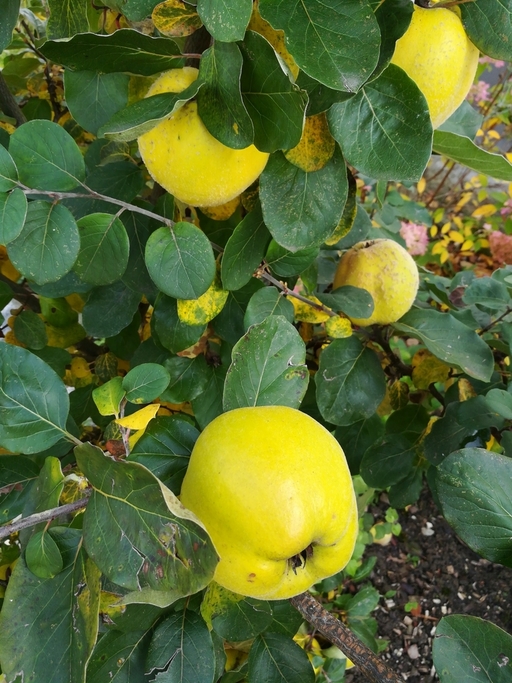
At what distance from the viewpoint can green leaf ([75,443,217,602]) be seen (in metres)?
0.42

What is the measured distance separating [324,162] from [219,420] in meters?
0.30

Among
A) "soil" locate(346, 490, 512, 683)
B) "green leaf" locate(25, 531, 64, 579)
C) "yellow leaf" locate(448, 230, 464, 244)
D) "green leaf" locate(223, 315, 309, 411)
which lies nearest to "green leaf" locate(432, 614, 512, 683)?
"green leaf" locate(223, 315, 309, 411)

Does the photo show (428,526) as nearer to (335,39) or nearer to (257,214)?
(257,214)

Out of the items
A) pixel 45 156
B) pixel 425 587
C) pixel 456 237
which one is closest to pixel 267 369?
pixel 45 156

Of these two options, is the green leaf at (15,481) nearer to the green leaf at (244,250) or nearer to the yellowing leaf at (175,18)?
the green leaf at (244,250)

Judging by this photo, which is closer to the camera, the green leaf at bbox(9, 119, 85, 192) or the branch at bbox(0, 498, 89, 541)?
the branch at bbox(0, 498, 89, 541)

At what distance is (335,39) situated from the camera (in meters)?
0.44

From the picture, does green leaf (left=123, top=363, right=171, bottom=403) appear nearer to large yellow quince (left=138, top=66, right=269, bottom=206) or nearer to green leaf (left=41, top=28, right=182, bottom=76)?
large yellow quince (left=138, top=66, right=269, bottom=206)

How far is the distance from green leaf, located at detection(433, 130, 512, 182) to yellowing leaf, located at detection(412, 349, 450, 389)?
464mm

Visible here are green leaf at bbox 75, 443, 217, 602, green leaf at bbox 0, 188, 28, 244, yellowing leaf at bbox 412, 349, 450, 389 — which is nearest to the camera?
green leaf at bbox 75, 443, 217, 602

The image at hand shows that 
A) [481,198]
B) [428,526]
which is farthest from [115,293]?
[481,198]

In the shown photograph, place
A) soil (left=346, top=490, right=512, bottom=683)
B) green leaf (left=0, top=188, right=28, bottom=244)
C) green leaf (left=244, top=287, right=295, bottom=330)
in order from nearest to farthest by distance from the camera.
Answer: green leaf (left=0, top=188, right=28, bottom=244) → green leaf (left=244, top=287, right=295, bottom=330) → soil (left=346, top=490, right=512, bottom=683)

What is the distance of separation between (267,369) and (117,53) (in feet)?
1.22

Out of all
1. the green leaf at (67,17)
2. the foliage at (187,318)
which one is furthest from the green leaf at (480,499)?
the green leaf at (67,17)
